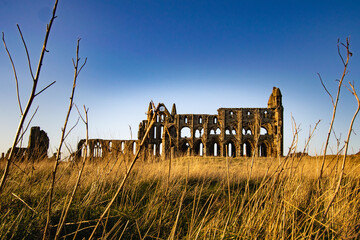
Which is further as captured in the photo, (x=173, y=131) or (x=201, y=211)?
(x=173, y=131)

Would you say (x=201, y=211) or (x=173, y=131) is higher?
(x=173, y=131)

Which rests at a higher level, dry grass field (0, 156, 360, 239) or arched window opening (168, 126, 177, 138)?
arched window opening (168, 126, 177, 138)

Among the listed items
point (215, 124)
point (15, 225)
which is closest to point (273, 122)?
point (215, 124)

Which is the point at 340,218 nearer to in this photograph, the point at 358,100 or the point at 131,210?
the point at 358,100

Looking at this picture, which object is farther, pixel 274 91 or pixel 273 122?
pixel 274 91

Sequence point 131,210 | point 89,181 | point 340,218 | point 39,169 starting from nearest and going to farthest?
point 340,218
point 131,210
point 89,181
point 39,169

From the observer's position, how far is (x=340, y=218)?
227 cm

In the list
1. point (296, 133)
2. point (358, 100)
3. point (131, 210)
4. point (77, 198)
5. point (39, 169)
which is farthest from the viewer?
point (39, 169)

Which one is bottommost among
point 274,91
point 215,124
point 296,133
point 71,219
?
point 71,219

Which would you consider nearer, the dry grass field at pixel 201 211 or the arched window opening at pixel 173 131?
the dry grass field at pixel 201 211

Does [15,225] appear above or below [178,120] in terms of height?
below

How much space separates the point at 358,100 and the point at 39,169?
5.83 metres

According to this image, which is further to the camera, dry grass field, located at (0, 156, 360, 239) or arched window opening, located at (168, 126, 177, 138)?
arched window opening, located at (168, 126, 177, 138)

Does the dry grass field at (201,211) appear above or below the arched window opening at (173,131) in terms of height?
below
